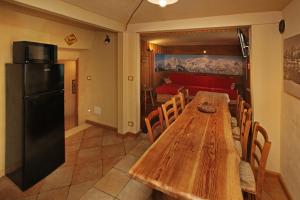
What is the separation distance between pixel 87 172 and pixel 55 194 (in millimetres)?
461

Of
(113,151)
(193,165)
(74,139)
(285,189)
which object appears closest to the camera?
(193,165)

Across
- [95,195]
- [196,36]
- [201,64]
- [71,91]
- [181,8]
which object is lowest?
[95,195]

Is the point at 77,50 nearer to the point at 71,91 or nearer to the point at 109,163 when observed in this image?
the point at 71,91

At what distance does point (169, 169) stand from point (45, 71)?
192 centimetres

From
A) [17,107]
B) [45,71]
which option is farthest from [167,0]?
[17,107]

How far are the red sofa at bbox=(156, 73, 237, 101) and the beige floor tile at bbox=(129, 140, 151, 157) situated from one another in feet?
9.99

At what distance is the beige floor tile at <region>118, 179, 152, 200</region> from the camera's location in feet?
6.16

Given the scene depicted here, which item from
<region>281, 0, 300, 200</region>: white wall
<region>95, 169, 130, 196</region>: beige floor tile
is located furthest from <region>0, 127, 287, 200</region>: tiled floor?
<region>281, 0, 300, 200</region>: white wall

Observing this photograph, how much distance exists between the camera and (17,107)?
198 cm

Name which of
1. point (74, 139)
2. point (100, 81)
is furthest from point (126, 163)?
point (100, 81)

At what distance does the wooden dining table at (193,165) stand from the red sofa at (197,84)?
4501mm

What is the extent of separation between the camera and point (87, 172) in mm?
2320

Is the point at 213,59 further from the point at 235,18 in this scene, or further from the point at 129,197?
the point at 129,197

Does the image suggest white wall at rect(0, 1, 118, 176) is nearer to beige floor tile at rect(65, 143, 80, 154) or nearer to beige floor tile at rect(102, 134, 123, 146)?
beige floor tile at rect(102, 134, 123, 146)
